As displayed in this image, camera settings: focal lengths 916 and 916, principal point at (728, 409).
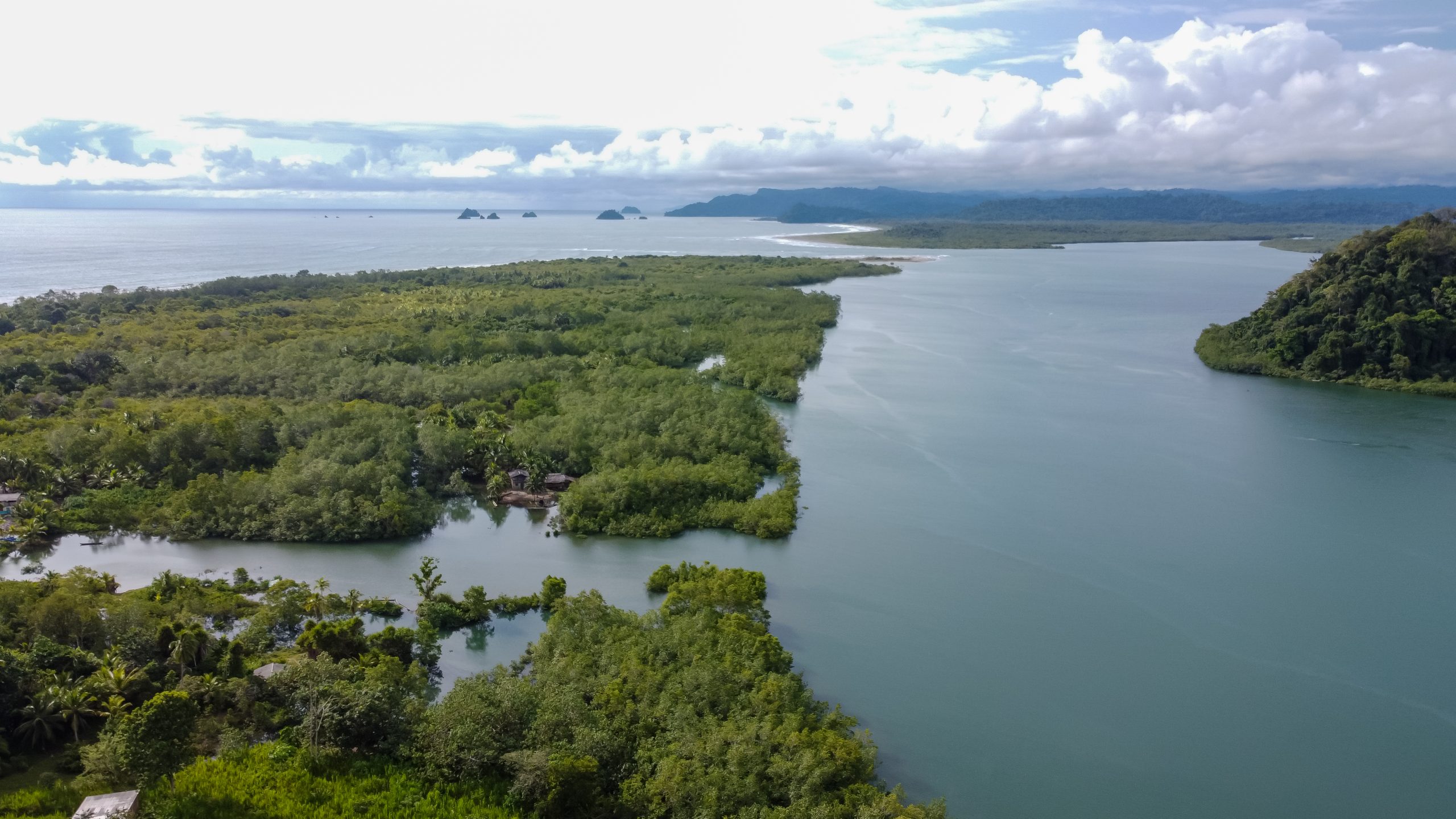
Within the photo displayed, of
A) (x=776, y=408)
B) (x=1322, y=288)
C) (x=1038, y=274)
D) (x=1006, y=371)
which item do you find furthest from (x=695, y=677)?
(x=1038, y=274)

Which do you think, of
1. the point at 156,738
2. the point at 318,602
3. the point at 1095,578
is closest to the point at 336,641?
the point at 318,602

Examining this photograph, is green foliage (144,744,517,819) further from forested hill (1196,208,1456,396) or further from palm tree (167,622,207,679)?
forested hill (1196,208,1456,396)

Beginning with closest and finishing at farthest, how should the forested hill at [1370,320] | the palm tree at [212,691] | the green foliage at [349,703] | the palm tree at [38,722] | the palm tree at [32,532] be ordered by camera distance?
1. the green foliage at [349,703]
2. the palm tree at [38,722]
3. the palm tree at [212,691]
4. the palm tree at [32,532]
5. the forested hill at [1370,320]

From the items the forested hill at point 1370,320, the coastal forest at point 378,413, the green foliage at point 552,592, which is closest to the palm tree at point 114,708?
the green foliage at point 552,592

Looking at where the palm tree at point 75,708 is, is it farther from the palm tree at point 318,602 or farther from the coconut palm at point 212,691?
the palm tree at point 318,602

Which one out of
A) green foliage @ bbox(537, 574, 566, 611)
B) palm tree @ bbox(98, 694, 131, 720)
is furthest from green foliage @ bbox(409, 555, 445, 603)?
palm tree @ bbox(98, 694, 131, 720)

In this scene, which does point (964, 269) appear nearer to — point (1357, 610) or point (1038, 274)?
point (1038, 274)

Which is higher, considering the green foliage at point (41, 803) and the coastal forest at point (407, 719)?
the coastal forest at point (407, 719)
